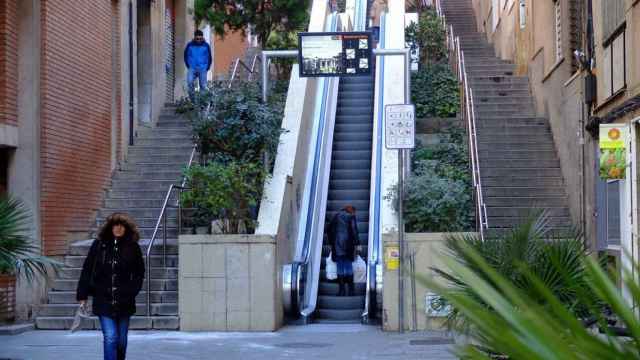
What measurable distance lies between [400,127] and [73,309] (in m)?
5.46

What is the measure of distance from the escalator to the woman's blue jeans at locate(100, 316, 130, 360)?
6880 mm

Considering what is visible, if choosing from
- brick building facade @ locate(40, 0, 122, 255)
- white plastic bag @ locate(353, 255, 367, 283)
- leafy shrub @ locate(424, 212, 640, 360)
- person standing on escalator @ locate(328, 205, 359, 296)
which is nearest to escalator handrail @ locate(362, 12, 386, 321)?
white plastic bag @ locate(353, 255, 367, 283)

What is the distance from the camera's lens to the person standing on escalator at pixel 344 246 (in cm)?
1733

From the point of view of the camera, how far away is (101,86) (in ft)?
64.1

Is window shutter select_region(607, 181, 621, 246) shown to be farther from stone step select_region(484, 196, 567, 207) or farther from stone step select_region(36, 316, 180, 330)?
stone step select_region(36, 316, 180, 330)

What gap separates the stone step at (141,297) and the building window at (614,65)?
7100mm

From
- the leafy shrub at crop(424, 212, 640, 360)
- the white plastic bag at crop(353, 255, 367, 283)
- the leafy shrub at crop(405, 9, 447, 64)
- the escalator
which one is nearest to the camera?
the leafy shrub at crop(424, 212, 640, 360)

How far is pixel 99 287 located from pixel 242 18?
16.0 meters

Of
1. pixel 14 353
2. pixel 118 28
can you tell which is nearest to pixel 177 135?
pixel 118 28

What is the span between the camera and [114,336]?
32.7ft

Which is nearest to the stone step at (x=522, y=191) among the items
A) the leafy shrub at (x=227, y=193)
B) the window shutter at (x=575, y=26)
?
the window shutter at (x=575, y=26)

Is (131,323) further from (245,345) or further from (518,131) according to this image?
(518,131)

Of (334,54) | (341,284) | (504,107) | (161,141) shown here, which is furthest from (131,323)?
(504,107)

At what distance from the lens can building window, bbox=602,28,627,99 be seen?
48.8 ft
